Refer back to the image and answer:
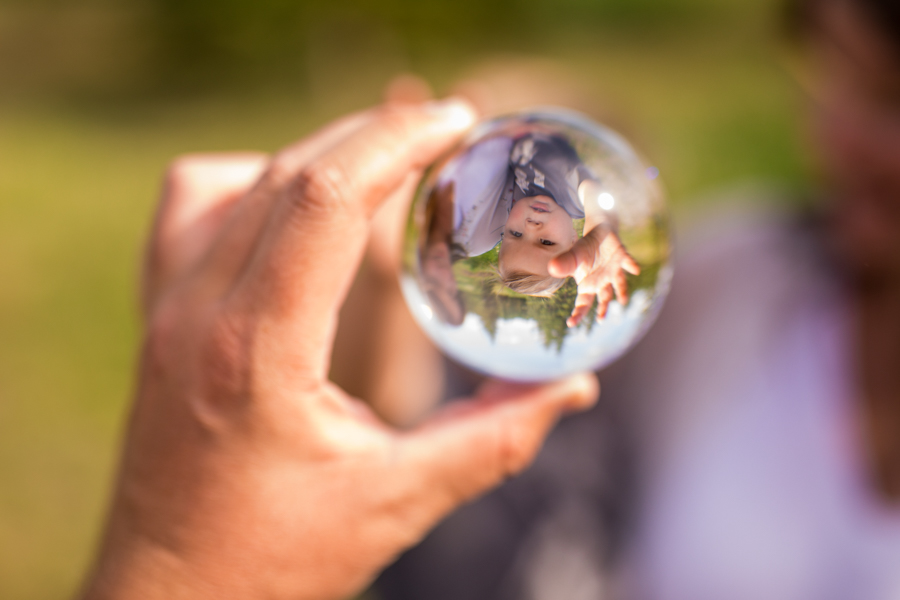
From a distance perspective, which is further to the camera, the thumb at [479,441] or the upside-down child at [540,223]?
the thumb at [479,441]

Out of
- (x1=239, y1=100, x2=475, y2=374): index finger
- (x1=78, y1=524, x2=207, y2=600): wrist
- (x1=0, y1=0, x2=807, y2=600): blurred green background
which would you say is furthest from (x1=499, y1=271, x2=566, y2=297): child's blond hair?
(x1=0, y1=0, x2=807, y2=600): blurred green background

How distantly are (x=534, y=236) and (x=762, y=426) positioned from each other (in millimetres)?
1758

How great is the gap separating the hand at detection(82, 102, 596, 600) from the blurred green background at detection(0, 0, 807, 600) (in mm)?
2338

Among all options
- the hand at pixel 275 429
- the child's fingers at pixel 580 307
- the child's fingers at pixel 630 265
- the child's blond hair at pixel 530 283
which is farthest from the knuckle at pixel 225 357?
the child's fingers at pixel 630 265

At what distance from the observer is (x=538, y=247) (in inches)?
43.5

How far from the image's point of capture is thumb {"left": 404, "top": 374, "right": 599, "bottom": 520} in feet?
4.49

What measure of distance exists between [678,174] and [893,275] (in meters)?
6.34

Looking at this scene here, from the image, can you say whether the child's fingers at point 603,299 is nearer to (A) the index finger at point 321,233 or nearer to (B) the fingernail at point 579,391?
(B) the fingernail at point 579,391

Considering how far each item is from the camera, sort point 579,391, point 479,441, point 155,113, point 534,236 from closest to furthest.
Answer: point 534,236 → point 479,441 → point 579,391 → point 155,113

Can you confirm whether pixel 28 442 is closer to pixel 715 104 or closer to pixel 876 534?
pixel 876 534

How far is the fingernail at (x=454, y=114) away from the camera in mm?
1389

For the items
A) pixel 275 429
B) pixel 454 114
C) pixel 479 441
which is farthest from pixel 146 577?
pixel 454 114

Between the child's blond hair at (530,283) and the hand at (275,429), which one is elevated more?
the child's blond hair at (530,283)

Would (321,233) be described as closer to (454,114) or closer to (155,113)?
(454,114)
